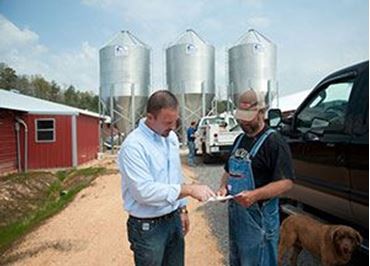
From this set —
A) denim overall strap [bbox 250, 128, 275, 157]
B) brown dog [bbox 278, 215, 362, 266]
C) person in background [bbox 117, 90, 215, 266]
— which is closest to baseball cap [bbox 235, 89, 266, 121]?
denim overall strap [bbox 250, 128, 275, 157]

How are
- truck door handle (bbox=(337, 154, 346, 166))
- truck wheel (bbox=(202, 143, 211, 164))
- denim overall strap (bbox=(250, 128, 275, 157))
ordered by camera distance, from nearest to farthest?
denim overall strap (bbox=(250, 128, 275, 157)), truck door handle (bbox=(337, 154, 346, 166)), truck wheel (bbox=(202, 143, 211, 164))

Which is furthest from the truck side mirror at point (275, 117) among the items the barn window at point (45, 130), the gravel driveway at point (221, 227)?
the barn window at point (45, 130)

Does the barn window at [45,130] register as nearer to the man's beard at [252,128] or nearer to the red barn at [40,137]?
the red barn at [40,137]

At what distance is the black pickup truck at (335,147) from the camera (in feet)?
11.9

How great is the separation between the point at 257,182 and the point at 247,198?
0.18 meters

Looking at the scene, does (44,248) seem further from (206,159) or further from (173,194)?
(206,159)

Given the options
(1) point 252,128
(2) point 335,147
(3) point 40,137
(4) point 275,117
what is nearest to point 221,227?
(4) point 275,117

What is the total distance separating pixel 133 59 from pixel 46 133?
1138 cm

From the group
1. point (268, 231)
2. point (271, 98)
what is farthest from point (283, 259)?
point (271, 98)

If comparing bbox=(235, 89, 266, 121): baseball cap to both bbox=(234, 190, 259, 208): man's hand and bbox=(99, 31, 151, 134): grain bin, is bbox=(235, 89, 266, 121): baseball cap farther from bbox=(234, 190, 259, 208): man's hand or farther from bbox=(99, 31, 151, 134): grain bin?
bbox=(99, 31, 151, 134): grain bin

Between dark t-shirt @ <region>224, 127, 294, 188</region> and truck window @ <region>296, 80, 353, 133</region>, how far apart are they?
119 cm

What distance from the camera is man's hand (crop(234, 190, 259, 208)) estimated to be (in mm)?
2850

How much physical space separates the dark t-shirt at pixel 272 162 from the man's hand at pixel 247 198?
0.45ft

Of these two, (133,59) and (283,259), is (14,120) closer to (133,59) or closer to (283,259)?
(133,59)
